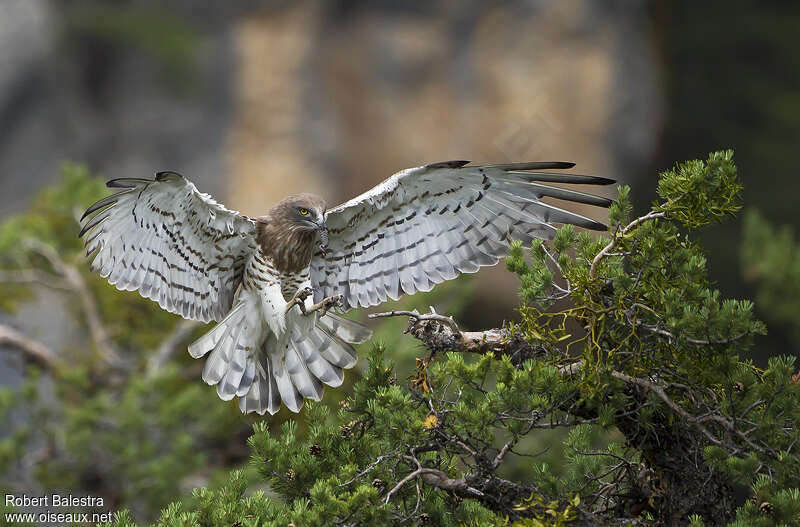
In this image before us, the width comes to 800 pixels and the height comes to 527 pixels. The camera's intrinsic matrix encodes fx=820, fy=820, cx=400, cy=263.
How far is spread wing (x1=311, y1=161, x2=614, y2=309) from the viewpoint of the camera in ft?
11.9

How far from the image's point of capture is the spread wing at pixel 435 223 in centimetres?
362

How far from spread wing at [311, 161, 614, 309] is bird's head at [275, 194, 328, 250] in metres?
0.07

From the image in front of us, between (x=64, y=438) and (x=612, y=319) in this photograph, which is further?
(x=64, y=438)

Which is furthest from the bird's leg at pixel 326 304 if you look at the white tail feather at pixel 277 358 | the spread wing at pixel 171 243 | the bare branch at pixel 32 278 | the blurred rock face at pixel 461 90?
the blurred rock face at pixel 461 90

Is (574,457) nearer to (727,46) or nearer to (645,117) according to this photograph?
(645,117)

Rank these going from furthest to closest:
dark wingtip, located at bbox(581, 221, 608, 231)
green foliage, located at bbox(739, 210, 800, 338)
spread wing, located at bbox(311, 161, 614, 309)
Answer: green foliage, located at bbox(739, 210, 800, 338) → spread wing, located at bbox(311, 161, 614, 309) → dark wingtip, located at bbox(581, 221, 608, 231)

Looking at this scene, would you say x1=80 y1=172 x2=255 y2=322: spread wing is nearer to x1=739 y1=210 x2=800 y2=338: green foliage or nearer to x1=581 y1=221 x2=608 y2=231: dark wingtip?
x1=581 y1=221 x2=608 y2=231: dark wingtip

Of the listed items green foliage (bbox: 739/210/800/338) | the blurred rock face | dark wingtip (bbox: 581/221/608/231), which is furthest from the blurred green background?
dark wingtip (bbox: 581/221/608/231)

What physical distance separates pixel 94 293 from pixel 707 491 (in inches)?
201

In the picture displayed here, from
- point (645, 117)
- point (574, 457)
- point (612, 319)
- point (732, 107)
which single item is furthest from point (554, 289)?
point (732, 107)

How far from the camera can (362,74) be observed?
11141mm

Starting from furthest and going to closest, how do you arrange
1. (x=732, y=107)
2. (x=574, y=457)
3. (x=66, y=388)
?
(x=732, y=107) → (x=66, y=388) → (x=574, y=457)

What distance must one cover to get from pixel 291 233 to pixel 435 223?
75 centimetres

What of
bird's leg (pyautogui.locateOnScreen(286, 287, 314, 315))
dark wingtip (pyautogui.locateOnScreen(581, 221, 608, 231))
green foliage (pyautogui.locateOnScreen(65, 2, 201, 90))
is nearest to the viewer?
dark wingtip (pyautogui.locateOnScreen(581, 221, 608, 231))
